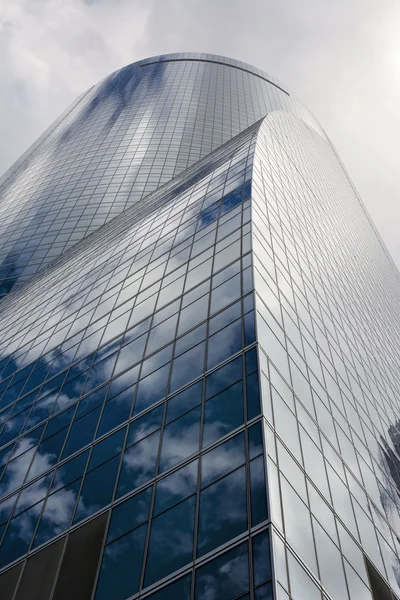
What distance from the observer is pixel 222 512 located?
48.2 feet

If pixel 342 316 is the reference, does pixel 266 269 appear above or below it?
above

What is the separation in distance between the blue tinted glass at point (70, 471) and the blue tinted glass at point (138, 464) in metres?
2.32

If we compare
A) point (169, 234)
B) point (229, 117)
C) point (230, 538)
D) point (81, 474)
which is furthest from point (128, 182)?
point (230, 538)

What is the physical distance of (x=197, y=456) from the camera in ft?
55.6

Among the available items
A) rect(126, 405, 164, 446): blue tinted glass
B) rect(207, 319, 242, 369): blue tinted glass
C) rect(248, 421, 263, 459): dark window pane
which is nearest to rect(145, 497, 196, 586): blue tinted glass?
rect(248, 421, 263, 459): dark window pane

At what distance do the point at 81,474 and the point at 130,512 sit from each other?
161 inches

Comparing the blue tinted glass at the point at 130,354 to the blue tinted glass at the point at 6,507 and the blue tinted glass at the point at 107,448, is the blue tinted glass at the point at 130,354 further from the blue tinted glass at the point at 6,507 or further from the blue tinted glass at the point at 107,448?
the blue tinted glass at the point at 6,507

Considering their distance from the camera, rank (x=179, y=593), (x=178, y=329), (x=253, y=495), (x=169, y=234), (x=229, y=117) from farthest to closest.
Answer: (x=229, y=117) < (x=169, y=234) < (x=178, y=329) < (x=253, y=495) < (x=179, y=593)

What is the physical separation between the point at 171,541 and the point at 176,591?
4.63ft

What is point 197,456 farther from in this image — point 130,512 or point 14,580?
point 14,580

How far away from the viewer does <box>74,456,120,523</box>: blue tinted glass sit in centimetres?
1812

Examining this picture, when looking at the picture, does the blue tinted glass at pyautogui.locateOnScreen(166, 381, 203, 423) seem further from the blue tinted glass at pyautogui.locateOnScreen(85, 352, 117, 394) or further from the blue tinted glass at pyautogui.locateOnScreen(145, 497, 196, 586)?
the blue tinted glass at pyautogui.locateOnScreen(85, 352, 117, 394)

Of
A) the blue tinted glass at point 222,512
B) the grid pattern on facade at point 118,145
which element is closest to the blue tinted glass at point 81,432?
the blue tinted glass at point 222,512

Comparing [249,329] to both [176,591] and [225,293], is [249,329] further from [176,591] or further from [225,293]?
[176,591]
